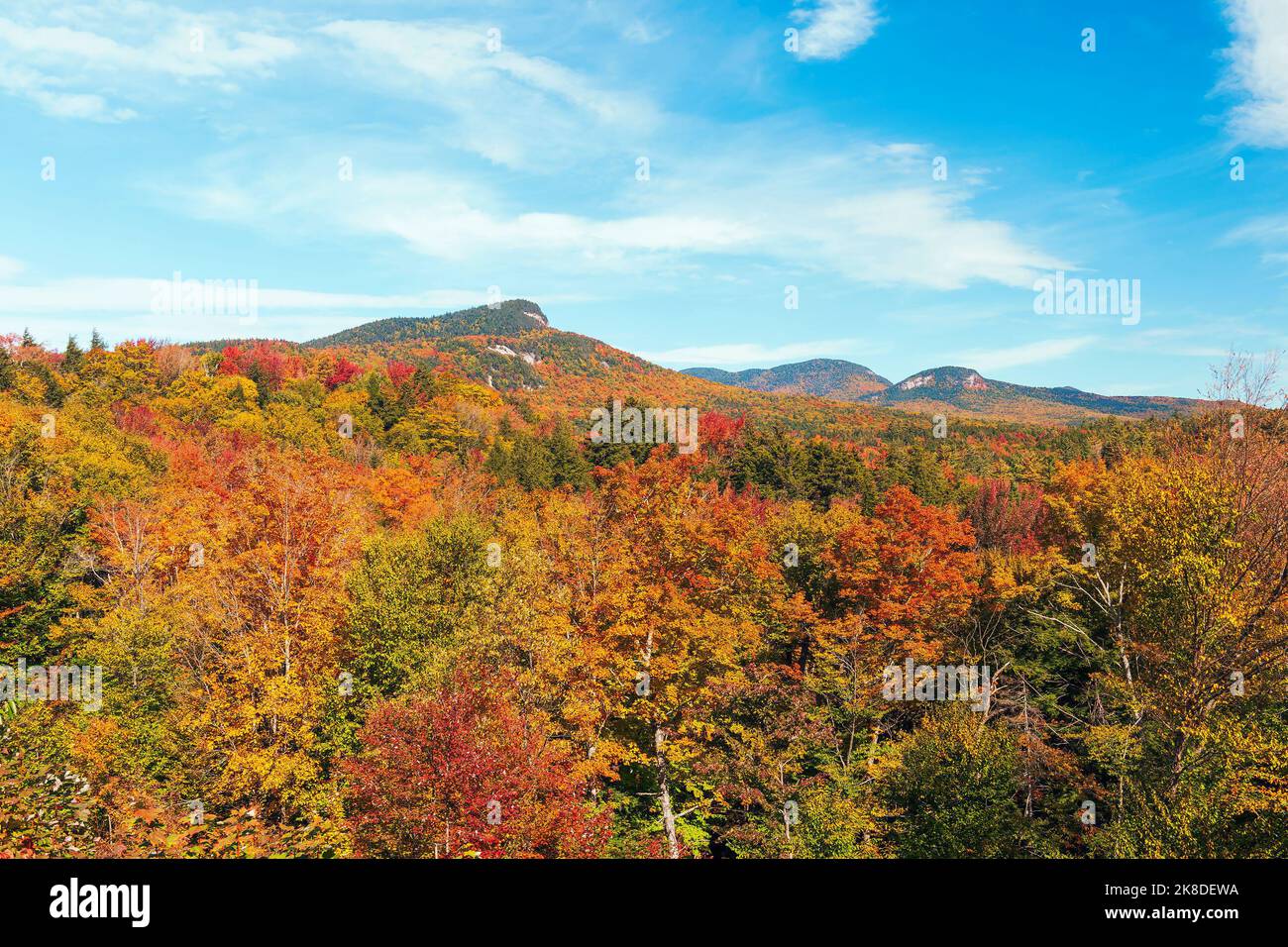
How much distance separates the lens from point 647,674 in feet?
77.9

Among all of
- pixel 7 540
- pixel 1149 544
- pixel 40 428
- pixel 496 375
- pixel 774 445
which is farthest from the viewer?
pixel 496 375

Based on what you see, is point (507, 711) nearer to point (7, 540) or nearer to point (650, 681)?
point (650, 681)

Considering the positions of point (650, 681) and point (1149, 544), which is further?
point (650, 681)

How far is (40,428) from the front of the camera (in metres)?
40.5

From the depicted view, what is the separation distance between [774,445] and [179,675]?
191 ft

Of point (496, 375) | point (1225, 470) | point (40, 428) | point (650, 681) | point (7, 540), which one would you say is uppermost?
point (496, 375)

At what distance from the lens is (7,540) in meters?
31.6

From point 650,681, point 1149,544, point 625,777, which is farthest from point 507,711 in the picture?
point 1149,544

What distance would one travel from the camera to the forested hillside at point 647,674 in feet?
53.4

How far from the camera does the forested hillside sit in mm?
16281
